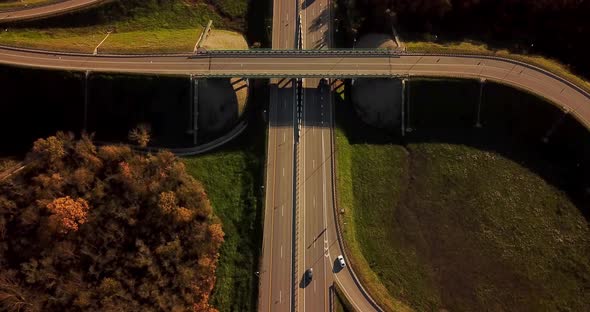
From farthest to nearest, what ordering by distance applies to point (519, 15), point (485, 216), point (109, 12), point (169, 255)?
point (109, 12) → point (519, 15) → point (485, 216) → point (169, 255)

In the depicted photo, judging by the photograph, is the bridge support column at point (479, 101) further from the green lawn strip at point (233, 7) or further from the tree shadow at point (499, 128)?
the green lawn strip at point (233, 7)

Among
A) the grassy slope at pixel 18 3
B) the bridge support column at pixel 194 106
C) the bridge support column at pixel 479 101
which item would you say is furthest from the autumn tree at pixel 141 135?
the bridge support column at pixel 479 101

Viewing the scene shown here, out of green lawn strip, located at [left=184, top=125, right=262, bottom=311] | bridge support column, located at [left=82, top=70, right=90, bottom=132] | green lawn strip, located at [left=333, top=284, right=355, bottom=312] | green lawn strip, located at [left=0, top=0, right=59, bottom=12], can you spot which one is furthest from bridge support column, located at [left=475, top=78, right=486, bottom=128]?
green lawn strip, located at [left=0, top=0, right=59, bottom=12]

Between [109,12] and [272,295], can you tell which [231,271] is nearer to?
[272,295]

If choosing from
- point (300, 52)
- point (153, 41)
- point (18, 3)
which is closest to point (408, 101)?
point (300, 52)

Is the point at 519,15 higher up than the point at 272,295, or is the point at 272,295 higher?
the point at 519,15

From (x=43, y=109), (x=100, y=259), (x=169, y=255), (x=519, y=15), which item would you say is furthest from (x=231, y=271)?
(x=519, y=15)
